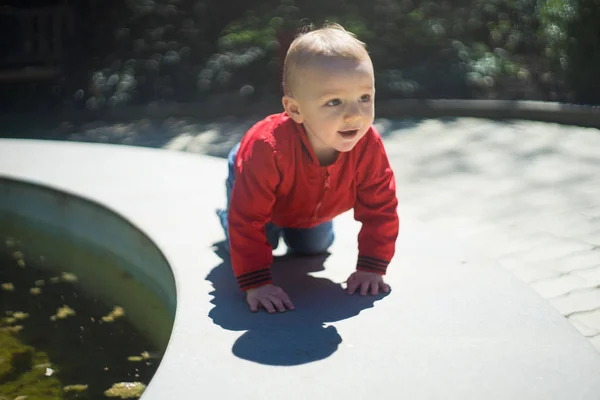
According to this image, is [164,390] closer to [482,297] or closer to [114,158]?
[482,297]

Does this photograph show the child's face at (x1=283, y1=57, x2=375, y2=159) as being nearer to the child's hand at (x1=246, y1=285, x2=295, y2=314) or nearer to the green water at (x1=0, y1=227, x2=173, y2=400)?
the child's hand at (x1=246, y1=285, x2=295, y2=314)

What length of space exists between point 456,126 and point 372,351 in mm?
4606

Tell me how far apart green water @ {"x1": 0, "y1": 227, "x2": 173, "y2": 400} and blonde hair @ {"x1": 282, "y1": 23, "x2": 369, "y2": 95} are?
123 cm

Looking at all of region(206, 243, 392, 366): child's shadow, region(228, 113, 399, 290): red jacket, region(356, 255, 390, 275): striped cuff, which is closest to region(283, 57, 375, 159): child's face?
A: region(228, 113, 399, 290): red jacket

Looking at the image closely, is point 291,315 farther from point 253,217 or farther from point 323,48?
point 323,48

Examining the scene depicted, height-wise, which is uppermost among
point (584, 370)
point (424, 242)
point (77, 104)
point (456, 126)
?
point (584, 370)

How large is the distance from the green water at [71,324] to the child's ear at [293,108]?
105 cm

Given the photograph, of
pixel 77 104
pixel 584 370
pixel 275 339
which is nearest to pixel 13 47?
pixel 77 104

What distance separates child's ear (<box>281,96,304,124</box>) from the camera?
2516 mm

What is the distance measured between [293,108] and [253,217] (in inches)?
15.0

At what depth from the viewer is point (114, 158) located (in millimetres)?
4816

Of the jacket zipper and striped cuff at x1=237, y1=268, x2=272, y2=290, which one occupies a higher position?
the jacket zipper

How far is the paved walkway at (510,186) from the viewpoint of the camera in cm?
339

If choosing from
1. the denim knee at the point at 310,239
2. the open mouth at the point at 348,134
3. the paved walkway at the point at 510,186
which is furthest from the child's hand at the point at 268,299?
the paved walkway at the point at 510,186
